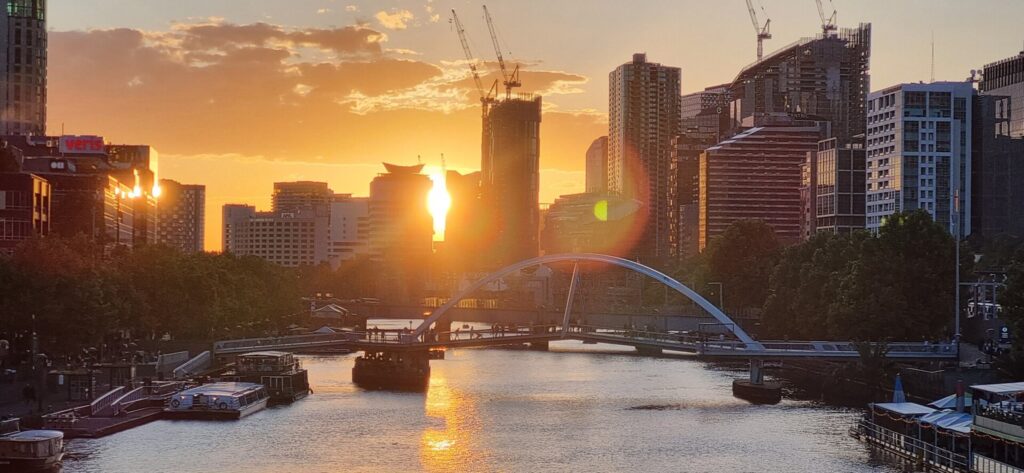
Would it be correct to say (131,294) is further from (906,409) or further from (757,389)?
(906,409)

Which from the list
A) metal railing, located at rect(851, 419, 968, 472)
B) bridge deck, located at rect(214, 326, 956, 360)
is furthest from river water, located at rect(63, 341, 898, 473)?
bridge deck, located at rect(214, 326, 956, 360)

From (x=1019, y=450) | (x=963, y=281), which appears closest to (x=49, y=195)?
(x=963, y=281)

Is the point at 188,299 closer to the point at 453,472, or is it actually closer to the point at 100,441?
the point at 100,441

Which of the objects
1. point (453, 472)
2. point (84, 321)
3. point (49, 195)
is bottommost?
point (453, 472)

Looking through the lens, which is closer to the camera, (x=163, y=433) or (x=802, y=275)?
(x=163, y=433)

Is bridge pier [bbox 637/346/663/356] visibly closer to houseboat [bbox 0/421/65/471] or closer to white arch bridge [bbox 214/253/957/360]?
white arch bridge [bbox 214/253/957/360]

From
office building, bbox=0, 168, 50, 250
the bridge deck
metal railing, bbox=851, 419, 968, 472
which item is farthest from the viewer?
office building, bbox=0, 168, 50, 250
